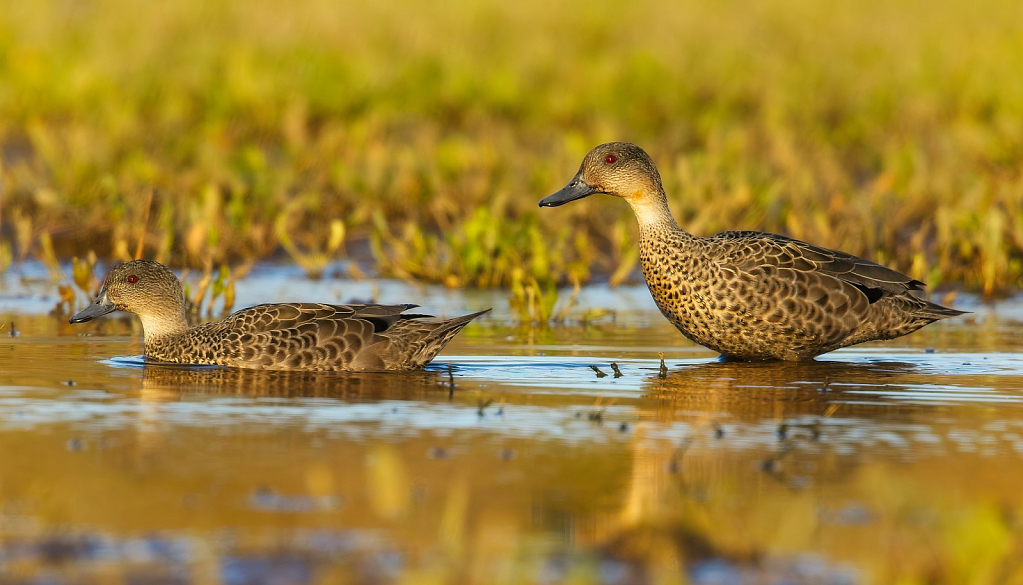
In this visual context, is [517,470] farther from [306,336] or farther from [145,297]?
[145,297]

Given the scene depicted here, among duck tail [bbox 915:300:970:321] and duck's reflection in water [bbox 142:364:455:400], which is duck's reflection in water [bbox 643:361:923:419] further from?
duck's reflection in water [bbox 142:364:455:400]

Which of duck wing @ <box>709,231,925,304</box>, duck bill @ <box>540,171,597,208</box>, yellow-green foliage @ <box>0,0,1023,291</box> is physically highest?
yellow-green foliage @ <box>0,0,1023,291</box>

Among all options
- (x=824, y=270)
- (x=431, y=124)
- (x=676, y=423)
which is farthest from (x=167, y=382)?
(x=431, y=124)

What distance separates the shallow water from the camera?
14.7ft

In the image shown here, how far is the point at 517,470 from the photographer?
18.5 ft

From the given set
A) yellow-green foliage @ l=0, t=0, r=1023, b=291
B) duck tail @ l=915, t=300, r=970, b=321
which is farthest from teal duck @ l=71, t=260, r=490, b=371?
duck tail @ l=915, t=300, r=970, b=321

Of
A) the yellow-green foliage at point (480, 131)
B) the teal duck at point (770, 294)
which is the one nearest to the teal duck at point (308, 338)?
the teal duck at point (770, 294)

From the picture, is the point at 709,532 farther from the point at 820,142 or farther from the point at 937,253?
the point at 820,142

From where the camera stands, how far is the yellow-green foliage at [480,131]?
1250 centimetres

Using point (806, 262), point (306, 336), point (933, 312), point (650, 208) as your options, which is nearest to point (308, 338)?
point (306, 336)

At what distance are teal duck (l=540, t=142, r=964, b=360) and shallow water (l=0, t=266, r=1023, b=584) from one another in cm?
18

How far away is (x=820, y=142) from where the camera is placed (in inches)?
658

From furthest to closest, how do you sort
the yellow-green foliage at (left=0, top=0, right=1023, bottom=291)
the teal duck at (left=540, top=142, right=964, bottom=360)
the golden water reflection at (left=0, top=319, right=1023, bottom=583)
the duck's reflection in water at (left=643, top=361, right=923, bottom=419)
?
the yellow-green foliage at (left=0, top=0, right=1023, bottom=291) < the teal duck at (left=540, top=142, right=964, bottom=360) < the duck's reflection in water at (left=643, top=361, right=923, bottom=419) < the golden water reflection at (left=0, top=319, right=1023, bottom=583)

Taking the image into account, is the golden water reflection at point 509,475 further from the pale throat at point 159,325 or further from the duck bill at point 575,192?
the duck bill at point 575,192
